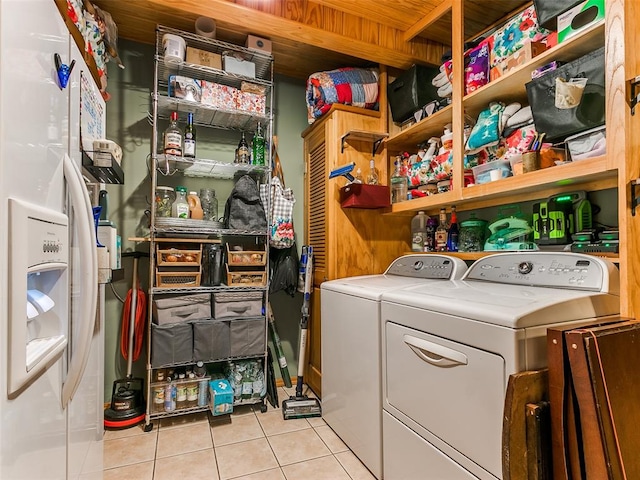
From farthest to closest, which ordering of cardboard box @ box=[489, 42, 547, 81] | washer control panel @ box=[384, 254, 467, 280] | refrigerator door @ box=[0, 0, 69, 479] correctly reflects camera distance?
washer control panel @ box=[384, 254, 467, 280], cardboard box @ box=[489, 42, 547, 81], refrigerator door @ box=[0, 0, 69, 479]

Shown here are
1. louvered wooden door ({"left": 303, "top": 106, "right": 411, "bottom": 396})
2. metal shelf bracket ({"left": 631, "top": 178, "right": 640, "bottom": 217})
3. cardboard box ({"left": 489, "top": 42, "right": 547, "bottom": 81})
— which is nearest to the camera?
metal shelf bracket ({"left": 631, "top": 178, "right": 640, "bottom": 217})

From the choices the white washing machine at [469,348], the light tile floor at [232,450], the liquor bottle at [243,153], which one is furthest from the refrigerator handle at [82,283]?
the liquor bottle at [243,153]

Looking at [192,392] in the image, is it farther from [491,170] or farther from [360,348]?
[491,170]

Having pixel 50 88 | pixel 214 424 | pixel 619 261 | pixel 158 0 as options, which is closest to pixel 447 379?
pixel 619 261

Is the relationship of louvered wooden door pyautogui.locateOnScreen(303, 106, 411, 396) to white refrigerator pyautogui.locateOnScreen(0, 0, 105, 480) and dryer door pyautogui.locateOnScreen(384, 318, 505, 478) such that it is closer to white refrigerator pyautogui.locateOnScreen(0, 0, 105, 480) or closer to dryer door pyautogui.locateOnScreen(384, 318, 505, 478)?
dryer door pyautogui.locateOnScreen(384, 318, 505, 478)

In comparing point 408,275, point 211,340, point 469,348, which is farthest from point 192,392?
point 469,348

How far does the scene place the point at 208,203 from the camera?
2598 millimetres

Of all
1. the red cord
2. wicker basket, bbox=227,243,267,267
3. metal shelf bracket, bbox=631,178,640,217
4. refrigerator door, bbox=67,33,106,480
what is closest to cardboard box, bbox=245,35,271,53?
refrigerator door, bbox=67,33,106,480

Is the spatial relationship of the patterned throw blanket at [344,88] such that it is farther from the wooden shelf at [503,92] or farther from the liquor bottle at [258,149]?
the liquor bottle at [258,149]

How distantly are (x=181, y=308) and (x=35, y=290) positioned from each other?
61.2 inches

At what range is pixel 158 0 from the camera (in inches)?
76.0

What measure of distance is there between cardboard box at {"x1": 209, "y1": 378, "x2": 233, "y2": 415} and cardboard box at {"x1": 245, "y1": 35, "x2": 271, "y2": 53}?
2310mm

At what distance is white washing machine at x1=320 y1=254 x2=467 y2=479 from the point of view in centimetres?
170

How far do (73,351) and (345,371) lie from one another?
4.69 ft
